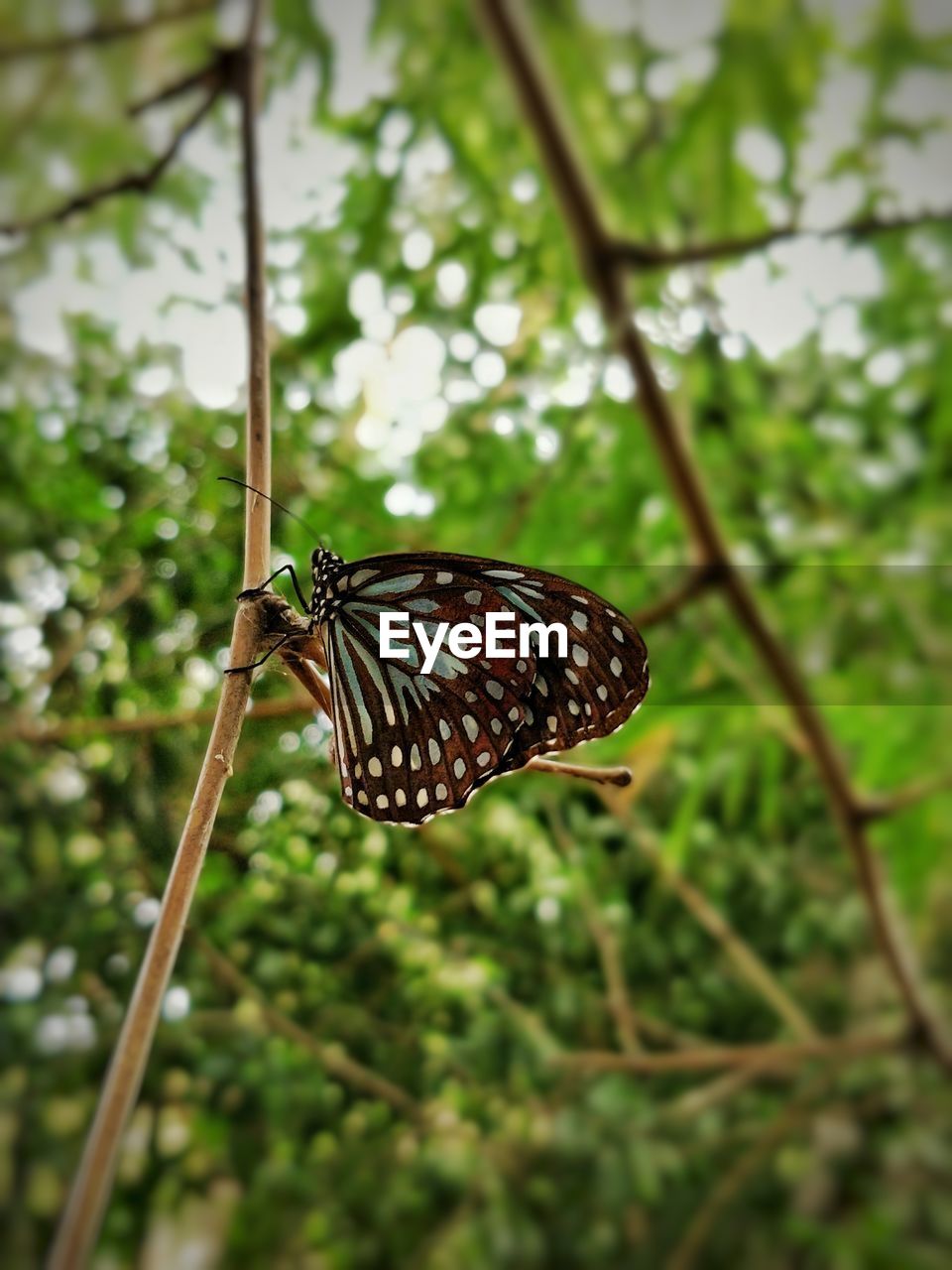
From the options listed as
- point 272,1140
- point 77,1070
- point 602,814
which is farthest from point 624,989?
point 77,1070

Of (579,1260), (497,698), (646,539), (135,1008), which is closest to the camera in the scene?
(135,1008)

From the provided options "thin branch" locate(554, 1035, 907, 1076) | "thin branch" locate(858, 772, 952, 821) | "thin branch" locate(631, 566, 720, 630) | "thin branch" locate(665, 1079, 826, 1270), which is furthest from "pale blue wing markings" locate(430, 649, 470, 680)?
"thin branch" locate(665, 1079, 826, 1270)

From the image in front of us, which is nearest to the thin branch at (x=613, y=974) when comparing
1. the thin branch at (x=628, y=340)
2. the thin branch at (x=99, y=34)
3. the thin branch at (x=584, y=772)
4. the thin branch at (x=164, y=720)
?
the thin branch at (x=628, y=340)

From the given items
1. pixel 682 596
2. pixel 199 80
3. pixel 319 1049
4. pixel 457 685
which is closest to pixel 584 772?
pixel 457 685

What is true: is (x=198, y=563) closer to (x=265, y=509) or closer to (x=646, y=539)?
(x=265, y=509)

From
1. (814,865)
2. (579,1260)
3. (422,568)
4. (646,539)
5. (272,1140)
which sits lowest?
(579,1260)

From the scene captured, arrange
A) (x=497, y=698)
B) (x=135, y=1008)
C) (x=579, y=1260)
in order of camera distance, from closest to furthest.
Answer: (x=135, y=1008) < (x=497, y=698) < (x=579, y=1260)

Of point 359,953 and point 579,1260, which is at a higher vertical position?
point 359,953
